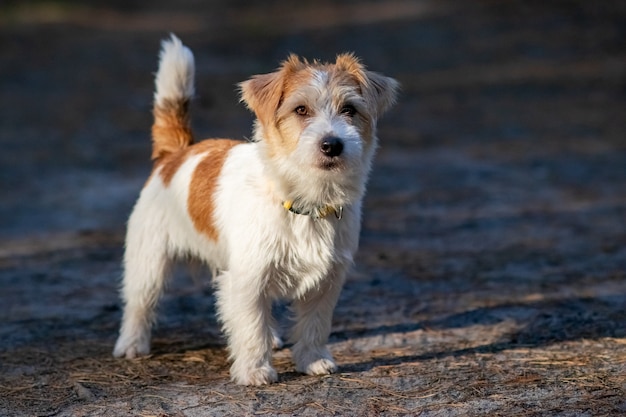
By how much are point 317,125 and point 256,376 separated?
4.61ft

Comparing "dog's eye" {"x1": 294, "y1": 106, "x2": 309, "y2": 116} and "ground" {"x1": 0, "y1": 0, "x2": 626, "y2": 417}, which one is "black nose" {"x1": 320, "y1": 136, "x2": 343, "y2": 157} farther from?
"ground" {"x1": 0, "y1": 0, "x2": 626, "y2": 417}

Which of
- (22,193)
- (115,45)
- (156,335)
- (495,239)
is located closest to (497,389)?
(156,335)

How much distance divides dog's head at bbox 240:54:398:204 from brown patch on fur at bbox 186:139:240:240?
17.3 inches

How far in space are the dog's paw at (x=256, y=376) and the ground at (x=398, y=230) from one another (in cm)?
5

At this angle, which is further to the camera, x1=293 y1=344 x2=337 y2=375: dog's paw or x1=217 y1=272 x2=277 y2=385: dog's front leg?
x1=293 y1=344 x2=337 y2=375: dog's paw

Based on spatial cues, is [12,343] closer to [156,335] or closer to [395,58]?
[156,335]

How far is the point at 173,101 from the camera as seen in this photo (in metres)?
6.15

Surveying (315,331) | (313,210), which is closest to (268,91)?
(313,210)

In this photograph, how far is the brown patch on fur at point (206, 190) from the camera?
542 cm

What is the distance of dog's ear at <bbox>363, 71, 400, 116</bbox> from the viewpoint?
202 inches

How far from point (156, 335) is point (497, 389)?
2.34 metres

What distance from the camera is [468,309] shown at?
653cm

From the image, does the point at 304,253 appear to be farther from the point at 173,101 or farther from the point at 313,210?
the point at 173,101

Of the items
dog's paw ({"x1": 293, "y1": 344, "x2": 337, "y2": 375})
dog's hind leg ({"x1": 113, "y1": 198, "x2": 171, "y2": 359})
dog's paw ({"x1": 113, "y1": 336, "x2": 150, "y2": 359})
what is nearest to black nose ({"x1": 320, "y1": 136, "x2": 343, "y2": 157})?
dog's paw ({"x1": 293, "y1": 344, "x2": 337, "y2": 375})
